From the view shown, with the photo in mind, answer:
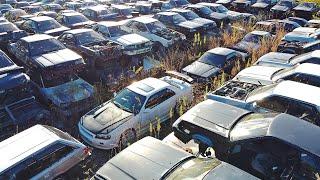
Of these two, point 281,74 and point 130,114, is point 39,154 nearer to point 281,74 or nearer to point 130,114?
point 130,114

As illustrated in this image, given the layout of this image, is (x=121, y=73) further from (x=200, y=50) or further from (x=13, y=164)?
(x=13, y=164)

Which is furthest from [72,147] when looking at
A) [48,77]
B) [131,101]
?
[48,77]

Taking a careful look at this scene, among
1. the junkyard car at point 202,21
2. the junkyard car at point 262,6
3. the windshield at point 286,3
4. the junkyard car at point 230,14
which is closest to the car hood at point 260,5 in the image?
the junkyard car at point 262,6

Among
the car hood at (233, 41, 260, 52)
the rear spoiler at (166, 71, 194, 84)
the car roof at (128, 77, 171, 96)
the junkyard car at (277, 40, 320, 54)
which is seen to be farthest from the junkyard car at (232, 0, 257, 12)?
the car roof at (128, 77, 171, 96)

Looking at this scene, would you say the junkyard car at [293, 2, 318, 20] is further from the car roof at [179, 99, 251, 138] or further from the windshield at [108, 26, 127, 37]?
the car roof at [179, 99, 251, 138]

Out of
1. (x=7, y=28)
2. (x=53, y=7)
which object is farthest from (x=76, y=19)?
(x=53, y=7)

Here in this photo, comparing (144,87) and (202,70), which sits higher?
(144,87)

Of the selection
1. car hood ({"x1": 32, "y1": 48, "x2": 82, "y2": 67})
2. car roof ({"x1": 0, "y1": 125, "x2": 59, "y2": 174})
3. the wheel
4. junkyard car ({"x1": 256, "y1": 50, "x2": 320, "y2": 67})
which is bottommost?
the wheel

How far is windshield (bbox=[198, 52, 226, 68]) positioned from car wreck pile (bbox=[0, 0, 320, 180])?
4cm

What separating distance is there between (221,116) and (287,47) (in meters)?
7.92

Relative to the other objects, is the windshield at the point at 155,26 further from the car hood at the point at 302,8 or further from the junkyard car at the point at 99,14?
the car hood at the point at 302,8

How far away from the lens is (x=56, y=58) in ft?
38.2

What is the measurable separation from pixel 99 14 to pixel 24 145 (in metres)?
14.0

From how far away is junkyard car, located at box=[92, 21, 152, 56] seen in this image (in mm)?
13867
